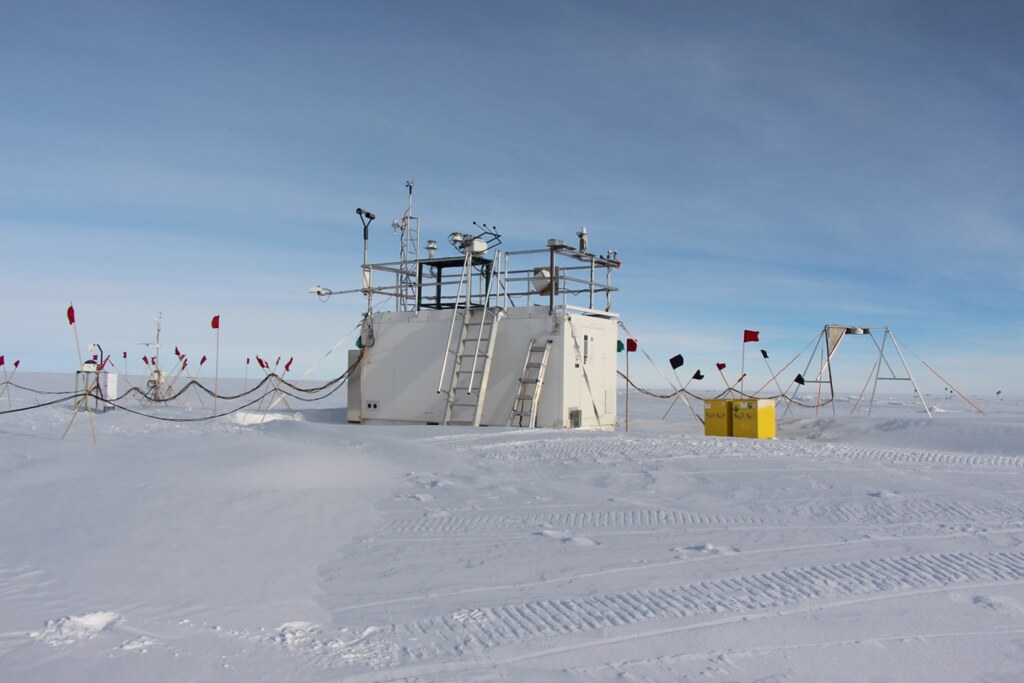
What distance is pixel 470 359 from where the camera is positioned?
15.7 metres

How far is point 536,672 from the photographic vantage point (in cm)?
377

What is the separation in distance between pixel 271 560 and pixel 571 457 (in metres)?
5.19

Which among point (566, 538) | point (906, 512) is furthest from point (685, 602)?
point (906, 512)

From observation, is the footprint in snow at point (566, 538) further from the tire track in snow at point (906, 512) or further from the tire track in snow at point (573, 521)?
the tire track in snow at point (906, 512)

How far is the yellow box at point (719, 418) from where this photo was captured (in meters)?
15.2

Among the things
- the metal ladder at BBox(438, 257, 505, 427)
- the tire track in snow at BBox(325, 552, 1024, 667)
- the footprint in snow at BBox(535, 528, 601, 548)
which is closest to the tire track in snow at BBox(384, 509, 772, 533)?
the footprint in snow at BBox(535, 528, 601, 548)

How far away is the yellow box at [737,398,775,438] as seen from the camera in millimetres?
14945

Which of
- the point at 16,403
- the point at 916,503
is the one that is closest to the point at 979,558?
the point at 916,503

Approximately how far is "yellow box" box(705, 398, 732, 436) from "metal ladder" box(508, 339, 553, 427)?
3388mm

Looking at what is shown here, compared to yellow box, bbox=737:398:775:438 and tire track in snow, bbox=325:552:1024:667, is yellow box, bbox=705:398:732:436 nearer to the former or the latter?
yellow box, bbox=737:398:775:438

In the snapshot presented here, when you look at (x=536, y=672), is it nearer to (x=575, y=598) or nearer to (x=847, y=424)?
(x=575, y=598)

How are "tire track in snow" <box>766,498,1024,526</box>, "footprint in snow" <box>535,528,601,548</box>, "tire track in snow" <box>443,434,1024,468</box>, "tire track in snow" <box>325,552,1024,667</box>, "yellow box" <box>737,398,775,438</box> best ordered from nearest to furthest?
"tire track in snow" <box>325,552,1024,667</box>
"footprint in snow" <box>535,528,601,548</box>
"tire track in snow" <box>766,498,1024,526</box>
"tire track in snow" <box>443,434,1024,468</box>
"yellow box" <box>737,398,775,438</box>

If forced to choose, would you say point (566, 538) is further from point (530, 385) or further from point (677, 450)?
point (530, 385)

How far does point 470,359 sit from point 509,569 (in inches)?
410
